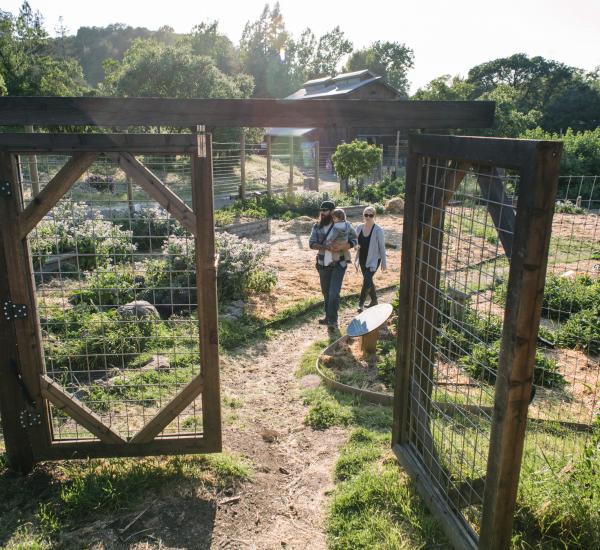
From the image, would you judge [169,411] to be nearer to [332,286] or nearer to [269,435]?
[269,435]

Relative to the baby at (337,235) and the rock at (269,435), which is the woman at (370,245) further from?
the rock at (269,435)

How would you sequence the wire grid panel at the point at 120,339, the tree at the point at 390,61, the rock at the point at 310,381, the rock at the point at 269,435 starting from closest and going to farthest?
1. the wire grid panel at the point at 120,339
2. the rock at the point at 269,435
3. the rock at the point at 310,381
4. the tree at the point at 390,61

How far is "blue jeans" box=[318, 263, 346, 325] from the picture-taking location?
25.5 feet

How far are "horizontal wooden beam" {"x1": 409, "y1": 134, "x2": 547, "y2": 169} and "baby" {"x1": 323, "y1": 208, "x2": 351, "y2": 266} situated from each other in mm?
3768

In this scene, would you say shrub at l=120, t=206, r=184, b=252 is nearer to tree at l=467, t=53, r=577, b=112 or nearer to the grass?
the grass

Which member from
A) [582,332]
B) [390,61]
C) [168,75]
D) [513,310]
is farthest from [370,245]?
[390,61]

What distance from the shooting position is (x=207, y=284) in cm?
409

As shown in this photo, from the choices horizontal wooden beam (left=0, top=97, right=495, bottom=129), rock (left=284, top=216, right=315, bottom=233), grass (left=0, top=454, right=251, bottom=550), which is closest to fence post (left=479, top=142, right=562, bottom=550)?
horizontal wooden beam (left=0, top=97, right=495, bottom=129)

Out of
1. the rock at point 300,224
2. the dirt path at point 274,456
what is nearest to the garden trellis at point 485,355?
the dirt path at point 274,456

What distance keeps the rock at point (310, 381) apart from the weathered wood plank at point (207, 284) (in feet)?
6.20

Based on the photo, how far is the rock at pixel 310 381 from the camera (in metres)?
6.10

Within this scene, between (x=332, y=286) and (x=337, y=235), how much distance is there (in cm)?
80

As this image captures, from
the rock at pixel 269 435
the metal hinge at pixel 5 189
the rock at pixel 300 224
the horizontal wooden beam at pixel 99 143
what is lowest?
the rock at pixel 269 435

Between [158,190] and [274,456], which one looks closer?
[158,190]
